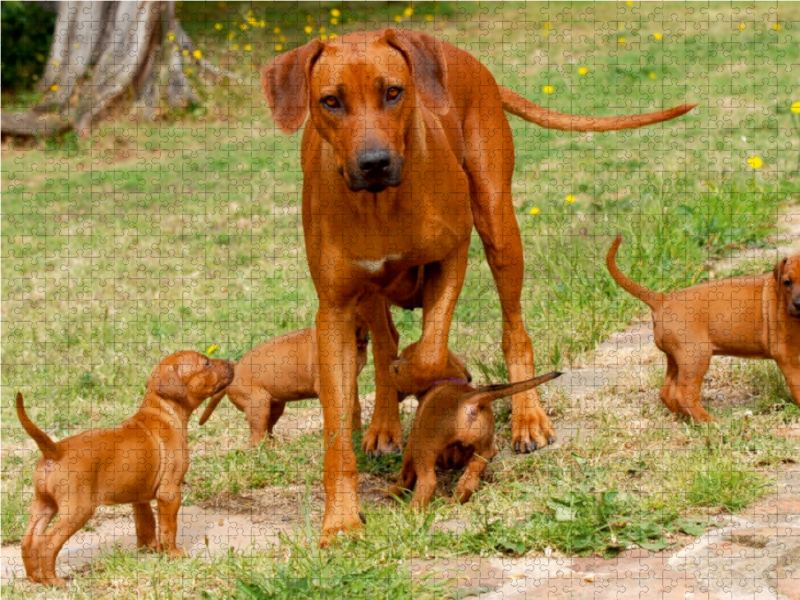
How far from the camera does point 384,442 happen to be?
577 cm

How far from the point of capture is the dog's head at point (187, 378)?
4.82 m

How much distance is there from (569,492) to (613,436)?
3.45ft

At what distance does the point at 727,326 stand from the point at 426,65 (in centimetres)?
180

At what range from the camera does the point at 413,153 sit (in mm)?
4520

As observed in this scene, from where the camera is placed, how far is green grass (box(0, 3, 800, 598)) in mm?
4145

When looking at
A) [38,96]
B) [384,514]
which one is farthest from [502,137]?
[38,96]

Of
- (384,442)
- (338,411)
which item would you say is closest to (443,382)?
(338,411)

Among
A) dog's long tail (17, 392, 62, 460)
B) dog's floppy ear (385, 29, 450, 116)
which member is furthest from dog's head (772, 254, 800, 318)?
dog's long tail (17, 392, 62, 460)

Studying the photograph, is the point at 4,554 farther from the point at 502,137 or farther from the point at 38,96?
the point at 38,96

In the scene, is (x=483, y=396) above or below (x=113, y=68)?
below

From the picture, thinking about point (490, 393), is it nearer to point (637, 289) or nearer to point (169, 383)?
point (637, 289)

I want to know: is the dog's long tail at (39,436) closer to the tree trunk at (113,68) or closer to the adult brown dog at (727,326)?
the adult brown dog at (727,326)

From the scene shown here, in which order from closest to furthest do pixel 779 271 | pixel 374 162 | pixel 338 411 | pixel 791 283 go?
pixel 374 162 → pixel 338 411 → pixel 791 283 → pixel 779 271

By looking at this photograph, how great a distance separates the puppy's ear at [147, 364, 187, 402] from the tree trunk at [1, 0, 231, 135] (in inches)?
416
